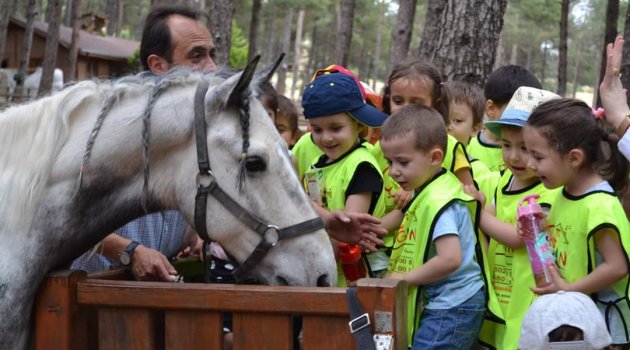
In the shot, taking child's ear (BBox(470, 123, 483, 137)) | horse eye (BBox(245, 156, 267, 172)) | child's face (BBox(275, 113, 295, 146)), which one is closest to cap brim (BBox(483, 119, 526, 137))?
horse eye (BBox(245, 156, 267, 172))

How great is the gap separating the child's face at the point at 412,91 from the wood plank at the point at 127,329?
197cm

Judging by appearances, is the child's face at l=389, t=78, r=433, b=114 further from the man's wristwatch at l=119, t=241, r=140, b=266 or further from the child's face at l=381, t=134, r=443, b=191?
the man's wristwatch at l=119, t=241, r=140, b=266

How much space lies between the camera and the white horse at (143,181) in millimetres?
2578

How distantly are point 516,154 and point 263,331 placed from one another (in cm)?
141

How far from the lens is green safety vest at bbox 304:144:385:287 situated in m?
3.43

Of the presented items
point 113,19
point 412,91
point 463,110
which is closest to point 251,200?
point 412,91

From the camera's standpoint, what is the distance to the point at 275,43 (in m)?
75.4

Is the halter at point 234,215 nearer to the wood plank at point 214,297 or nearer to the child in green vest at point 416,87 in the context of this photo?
the wood plank at point 214,297

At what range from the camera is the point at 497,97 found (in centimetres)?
417

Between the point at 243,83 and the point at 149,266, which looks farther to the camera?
the point at 149,266

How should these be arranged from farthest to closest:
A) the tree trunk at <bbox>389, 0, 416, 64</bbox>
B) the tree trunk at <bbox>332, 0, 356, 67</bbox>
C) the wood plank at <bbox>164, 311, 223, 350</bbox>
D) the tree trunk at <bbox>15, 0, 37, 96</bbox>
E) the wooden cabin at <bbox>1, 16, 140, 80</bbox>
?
the wooden cabin at <bbox>1, 16, 140, 80</bbox>, the tree trunk at <bbox>15, 0, 37, 96</bbox>, the tree trunk at <bbox>332, 0, 356, 67</bbox>, the tree trunk at <bbox>389, 0, 416, 64</bbox>, the wood plank at <bbox>164, 311, 223, 350</bbox>

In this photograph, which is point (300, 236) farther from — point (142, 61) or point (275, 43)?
point (275, 43)

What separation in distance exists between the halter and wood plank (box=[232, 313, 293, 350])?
280 millimetres

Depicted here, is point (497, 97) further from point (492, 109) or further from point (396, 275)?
point (396, 275)
